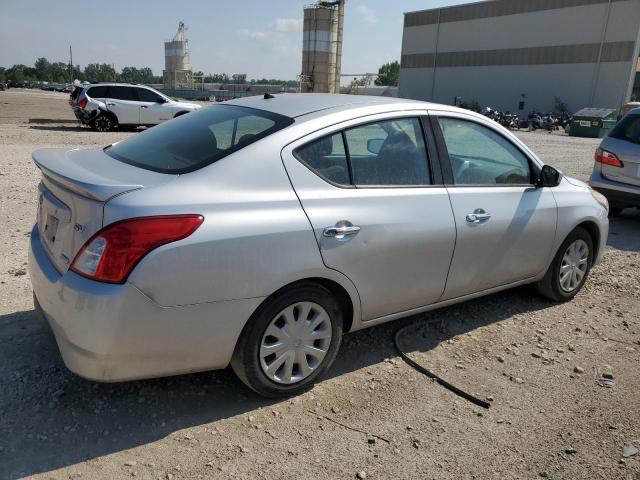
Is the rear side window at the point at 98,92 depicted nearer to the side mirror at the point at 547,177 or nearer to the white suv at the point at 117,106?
the white suv at the point at 117,106

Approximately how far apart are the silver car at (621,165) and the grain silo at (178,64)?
94.3 metres

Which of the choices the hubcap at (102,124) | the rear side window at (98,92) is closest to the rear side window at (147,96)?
the rear side window at (98,92)

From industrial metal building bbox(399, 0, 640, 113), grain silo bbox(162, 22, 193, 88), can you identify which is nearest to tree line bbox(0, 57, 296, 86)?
grain silo bbox(162, 22, 193, 88)

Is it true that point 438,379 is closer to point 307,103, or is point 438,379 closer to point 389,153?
point 389,153

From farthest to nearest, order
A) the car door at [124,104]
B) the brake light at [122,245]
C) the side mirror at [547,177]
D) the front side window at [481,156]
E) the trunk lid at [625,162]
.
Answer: the car door at [124,104]
the trunk lid at [625,162]
the side mirror at [547,177]
the front side window at [481,156]
the brake light at [122,245]

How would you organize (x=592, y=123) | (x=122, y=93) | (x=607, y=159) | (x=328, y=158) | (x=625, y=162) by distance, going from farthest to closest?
(x=592, y=123) → (x=122, y=93) → (x=607, y=159) → (x=625, y=162) → (x=328, y=158)

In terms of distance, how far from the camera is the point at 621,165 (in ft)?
24.5

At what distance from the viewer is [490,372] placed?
3564 millimetres

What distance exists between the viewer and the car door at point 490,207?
3.68 meters

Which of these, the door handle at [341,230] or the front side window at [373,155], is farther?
the front side window at [373,155]

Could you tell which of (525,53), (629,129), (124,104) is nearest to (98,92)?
(124,104)

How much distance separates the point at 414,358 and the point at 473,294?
69cm

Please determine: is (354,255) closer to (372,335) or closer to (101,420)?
(372,335)

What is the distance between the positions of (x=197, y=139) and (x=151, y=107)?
57.4ft
